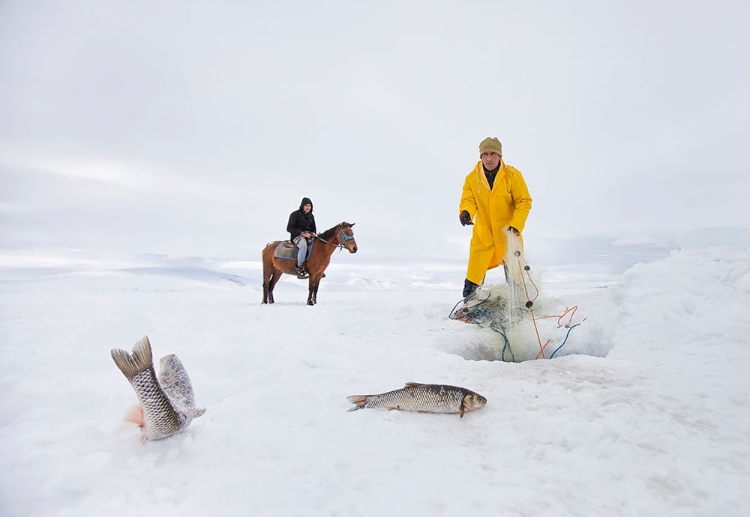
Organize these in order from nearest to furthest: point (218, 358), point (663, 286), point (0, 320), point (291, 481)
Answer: point (291, 481) → point (218, 358) → point (663, 286) → point (0, 320)

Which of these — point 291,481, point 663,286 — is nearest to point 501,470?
point 291,481

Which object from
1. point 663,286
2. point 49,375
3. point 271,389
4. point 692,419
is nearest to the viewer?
point 692,419

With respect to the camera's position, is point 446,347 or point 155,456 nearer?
point 155,456

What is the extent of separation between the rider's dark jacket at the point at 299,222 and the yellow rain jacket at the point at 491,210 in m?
5.55

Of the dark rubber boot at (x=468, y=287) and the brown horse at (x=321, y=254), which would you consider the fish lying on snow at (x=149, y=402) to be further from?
the brown horse at (x=321, y=254)

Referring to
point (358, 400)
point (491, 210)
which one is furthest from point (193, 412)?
point (491, 210)

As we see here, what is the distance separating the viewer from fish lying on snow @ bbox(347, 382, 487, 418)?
2490 mm

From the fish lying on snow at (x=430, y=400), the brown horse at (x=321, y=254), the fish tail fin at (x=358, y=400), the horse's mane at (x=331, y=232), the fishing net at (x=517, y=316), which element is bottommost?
the fish tail fin at (x=358, y=400)

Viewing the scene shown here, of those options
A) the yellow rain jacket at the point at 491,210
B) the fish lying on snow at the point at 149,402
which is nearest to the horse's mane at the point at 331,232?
the yellow rain jacket at the point at 491,210

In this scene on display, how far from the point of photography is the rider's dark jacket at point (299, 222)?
10.6 m

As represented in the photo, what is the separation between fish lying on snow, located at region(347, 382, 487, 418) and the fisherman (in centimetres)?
357

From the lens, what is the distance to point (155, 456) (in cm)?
192

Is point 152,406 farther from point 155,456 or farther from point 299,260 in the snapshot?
point 299,260

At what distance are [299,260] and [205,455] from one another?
26.9 ft
